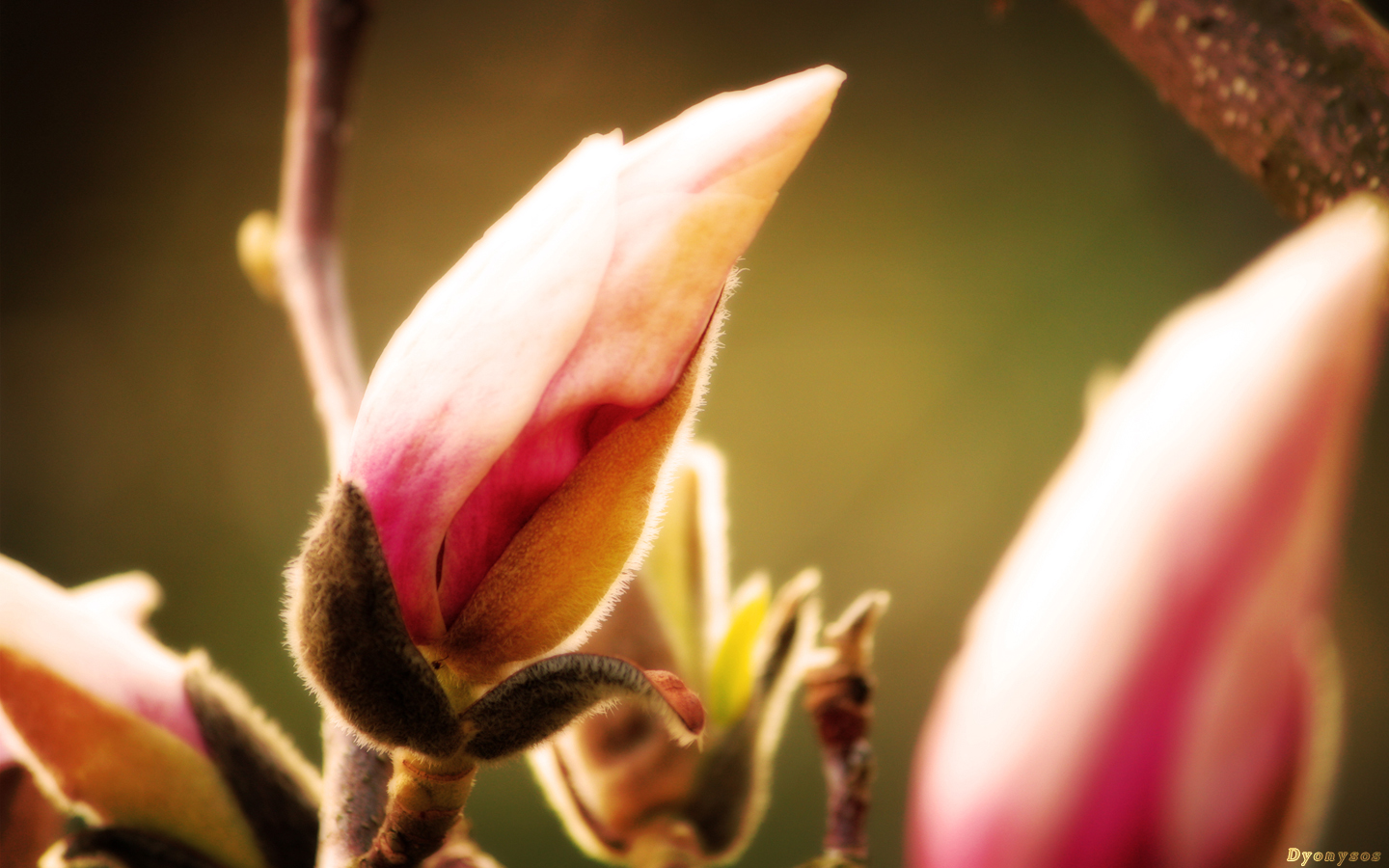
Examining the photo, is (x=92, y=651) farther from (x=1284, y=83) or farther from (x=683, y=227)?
(x=1284, y=83)

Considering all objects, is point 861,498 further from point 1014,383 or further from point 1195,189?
point 1195,189

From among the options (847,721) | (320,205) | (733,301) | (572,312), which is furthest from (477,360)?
(733,301)

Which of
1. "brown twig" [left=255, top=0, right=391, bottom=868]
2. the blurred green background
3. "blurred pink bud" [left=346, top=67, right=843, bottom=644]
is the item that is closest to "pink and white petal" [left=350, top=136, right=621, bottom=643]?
"blurred pink bud" [left=346, top=67, right=843, bottom=644]

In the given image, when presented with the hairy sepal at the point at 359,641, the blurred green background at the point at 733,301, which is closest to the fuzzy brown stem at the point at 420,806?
the hairy sepal at the point at 359,641

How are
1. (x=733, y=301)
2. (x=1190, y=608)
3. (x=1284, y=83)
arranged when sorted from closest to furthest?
(x=1190, y=608)
(x=1284, y=83)
(x=733, y=301)

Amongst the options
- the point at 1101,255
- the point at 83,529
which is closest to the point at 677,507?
the point at 1101,255

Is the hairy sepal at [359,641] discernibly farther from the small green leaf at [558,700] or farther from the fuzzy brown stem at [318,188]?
the fuzzy brown stem at [318,188]
